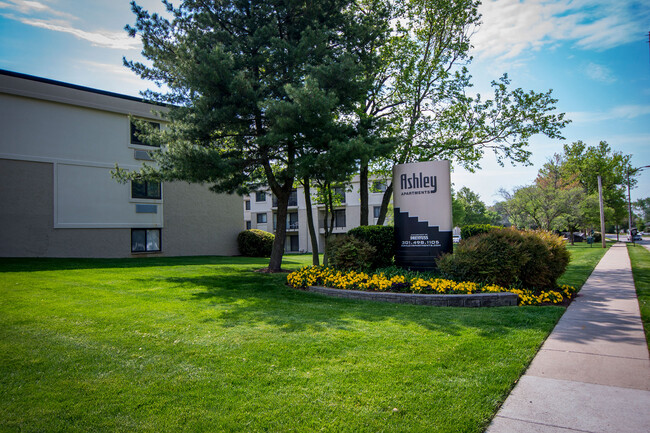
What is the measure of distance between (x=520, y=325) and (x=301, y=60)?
33.0 feet

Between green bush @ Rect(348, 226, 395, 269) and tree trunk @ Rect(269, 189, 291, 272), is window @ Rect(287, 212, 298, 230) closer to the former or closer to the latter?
tree trunk @ Rect(269, 189, 291, 272)

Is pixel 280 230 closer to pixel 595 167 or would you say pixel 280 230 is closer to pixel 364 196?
pixel 364 196

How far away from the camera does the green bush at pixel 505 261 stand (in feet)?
28.7

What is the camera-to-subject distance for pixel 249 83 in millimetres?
11734

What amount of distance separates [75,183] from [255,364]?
64.7 feet

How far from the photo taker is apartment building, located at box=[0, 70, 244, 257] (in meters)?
18.1

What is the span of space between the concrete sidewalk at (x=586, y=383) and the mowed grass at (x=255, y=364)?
21 cm

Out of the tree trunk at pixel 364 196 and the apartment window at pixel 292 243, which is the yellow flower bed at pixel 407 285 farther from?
the apartment window at pixel 292 243

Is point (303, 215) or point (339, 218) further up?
point (303, 215)

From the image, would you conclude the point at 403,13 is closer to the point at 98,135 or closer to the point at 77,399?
the point at 98,135

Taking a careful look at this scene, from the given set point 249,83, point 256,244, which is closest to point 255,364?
point 249,83

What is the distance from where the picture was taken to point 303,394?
366 centimetres

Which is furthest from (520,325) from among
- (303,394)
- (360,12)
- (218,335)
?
(360,12)

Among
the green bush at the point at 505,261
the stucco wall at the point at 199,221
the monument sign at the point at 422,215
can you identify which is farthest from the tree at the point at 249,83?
the stucco wall at the point at 199,221
